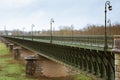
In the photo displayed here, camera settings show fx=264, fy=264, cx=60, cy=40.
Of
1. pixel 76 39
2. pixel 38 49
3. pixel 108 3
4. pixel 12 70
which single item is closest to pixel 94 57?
pixel 108 3

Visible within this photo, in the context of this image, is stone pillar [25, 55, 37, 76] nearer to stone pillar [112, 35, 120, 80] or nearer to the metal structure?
the metal structure

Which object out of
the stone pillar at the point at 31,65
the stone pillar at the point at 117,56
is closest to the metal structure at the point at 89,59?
the stone pillar at the point at 117,56

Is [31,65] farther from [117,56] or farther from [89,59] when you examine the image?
[117,56]

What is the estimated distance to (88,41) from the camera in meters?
22.2

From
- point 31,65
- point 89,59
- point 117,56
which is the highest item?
point 117,56

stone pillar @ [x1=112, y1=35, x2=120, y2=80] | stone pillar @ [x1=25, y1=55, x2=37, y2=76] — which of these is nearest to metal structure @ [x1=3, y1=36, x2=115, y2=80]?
stone pillar @ [x1=112, y1=35, x2=120, y2=80]

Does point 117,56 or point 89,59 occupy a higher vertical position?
point 117,56

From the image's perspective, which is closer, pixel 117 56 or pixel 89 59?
pixel 117 56

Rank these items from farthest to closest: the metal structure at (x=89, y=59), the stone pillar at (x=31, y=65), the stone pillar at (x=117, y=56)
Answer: the stone pillar at (x=31, y=65)
the metal structure at (x=89, y=59)
the stone pillar at (x=117, y=56)

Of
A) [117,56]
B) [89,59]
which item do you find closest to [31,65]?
[89,59]

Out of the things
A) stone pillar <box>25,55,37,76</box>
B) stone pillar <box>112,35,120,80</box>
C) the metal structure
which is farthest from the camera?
stone pillar <box>25,55,37,76</box>

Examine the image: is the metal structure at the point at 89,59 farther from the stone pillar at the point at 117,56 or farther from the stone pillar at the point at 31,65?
the stone pillar at the point at 31,65

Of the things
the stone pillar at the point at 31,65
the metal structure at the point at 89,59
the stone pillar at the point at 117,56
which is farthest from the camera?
the stone pillar at the point at 31,65

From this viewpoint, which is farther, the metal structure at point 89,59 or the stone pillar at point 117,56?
the metal structure at point 89,59
